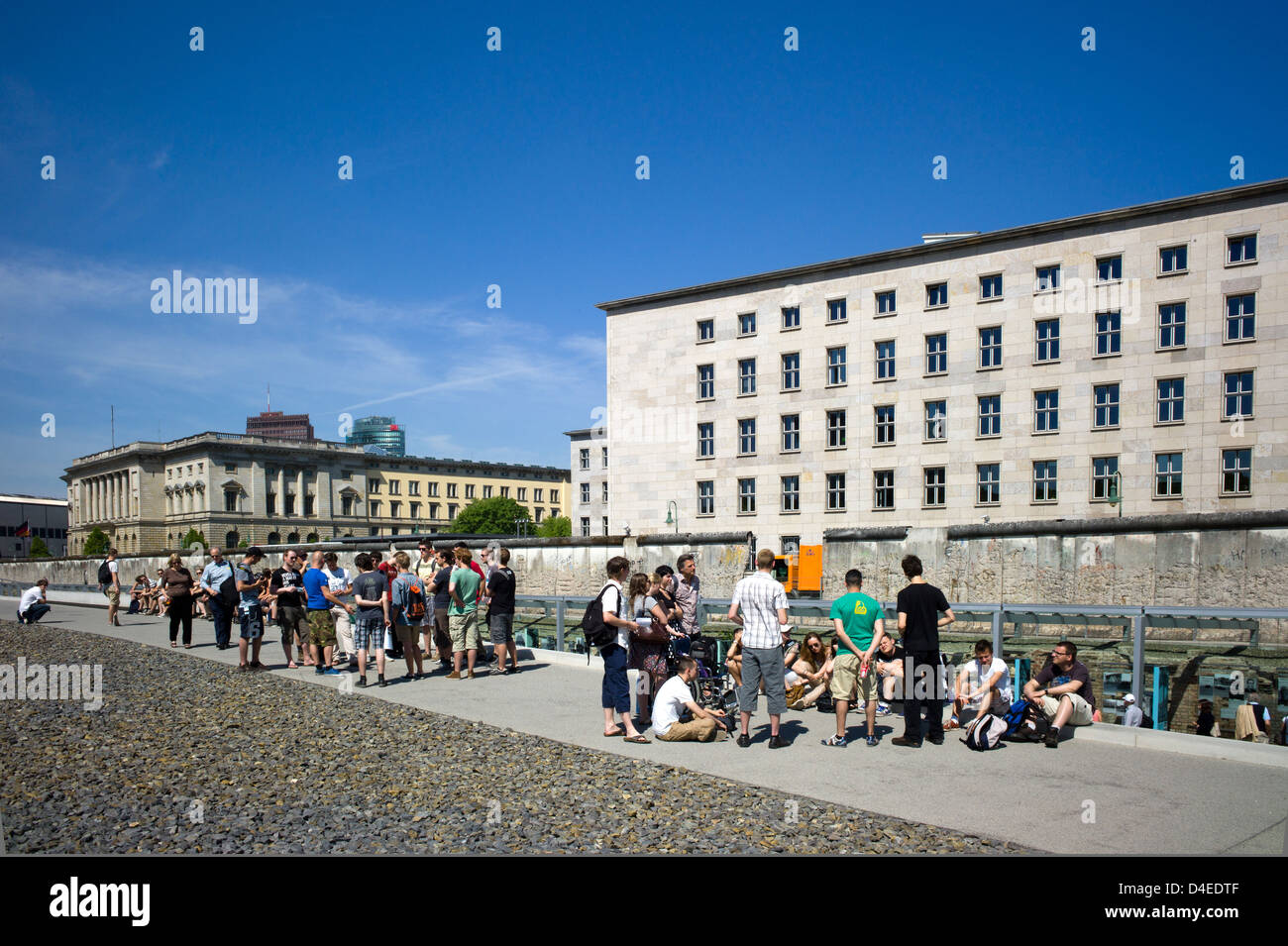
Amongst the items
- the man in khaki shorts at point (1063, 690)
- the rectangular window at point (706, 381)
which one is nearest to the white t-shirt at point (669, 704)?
the man in khaki shorts at point (1063, 690)

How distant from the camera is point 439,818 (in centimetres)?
718

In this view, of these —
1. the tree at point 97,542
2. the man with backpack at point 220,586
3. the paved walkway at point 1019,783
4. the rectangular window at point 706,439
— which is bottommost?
the tree at point 97,542

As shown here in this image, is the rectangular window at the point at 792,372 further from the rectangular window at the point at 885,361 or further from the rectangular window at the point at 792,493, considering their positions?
the rectangular window at the point at 792,493

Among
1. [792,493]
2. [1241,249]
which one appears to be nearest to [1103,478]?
[1241,249]

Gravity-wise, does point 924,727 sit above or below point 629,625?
below

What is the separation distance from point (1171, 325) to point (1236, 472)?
7.29 meters

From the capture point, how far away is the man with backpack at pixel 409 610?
14863 millimetres

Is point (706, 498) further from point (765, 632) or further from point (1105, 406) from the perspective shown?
point (765, 632)

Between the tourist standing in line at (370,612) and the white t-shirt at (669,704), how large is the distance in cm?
542

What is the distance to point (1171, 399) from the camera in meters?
42.3

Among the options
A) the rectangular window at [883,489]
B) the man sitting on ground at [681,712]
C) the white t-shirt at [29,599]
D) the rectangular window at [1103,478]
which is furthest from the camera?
the rectangular window at [883,489]

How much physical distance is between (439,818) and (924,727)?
6185 mm
